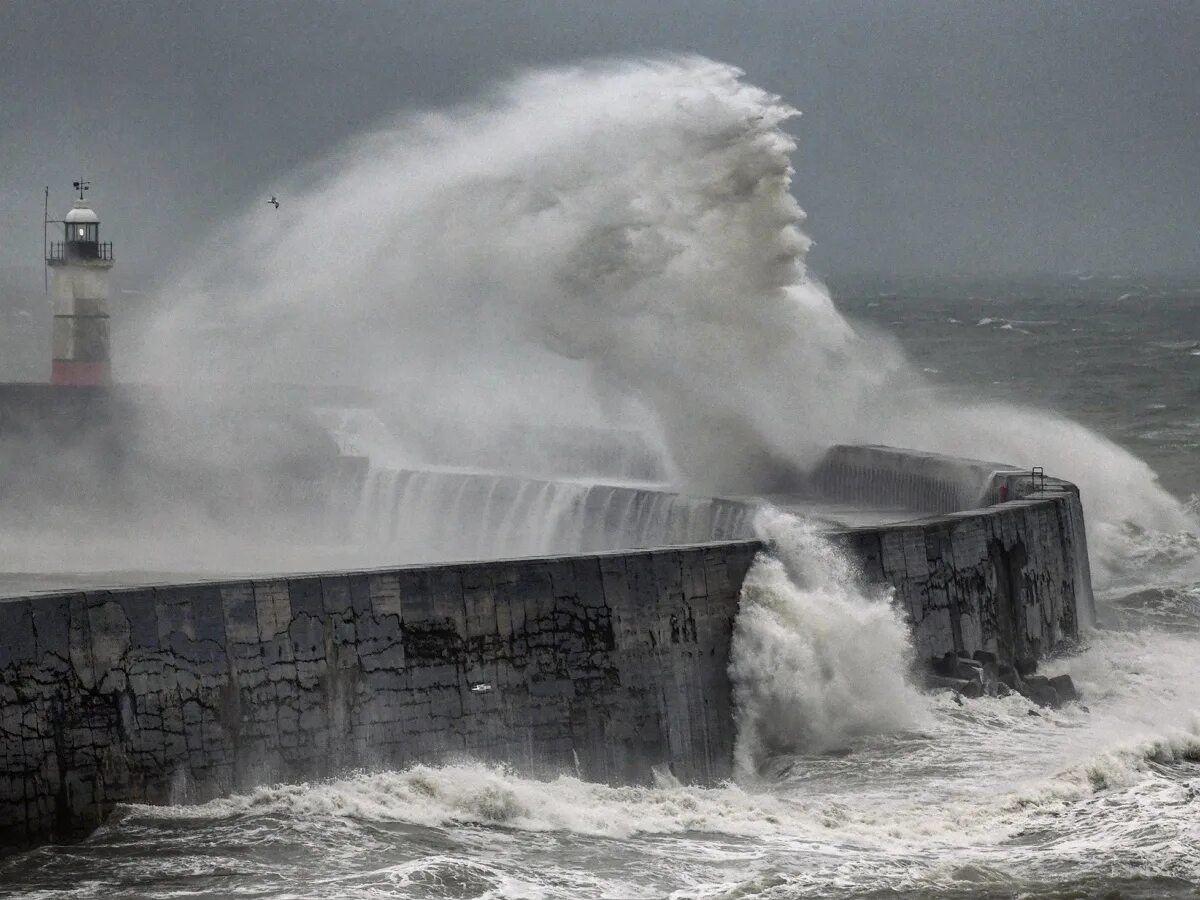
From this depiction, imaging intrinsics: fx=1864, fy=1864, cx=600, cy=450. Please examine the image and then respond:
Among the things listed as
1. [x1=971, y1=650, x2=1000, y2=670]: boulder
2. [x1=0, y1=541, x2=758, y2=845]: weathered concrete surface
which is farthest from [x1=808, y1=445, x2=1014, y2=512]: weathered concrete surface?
[x1=0, y1=541, x2=758, y2=845]: weathered concrete surface

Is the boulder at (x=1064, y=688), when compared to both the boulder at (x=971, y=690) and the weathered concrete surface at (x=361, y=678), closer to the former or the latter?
the boulder at (x=971, y=690)

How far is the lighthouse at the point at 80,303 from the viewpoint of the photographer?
2752 centimetres

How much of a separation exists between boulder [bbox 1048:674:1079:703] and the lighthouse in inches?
700

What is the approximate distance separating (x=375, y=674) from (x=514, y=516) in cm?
907

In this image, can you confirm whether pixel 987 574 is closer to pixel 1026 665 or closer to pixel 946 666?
pixel 1026 665

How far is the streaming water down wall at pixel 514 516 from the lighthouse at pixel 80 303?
659 centimetres

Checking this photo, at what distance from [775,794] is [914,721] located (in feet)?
5.06

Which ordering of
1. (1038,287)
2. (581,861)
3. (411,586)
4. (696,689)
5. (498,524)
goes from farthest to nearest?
(1038,287) → (498,524) → (696,689) → (411,586) → (581,861)

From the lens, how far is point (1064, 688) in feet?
43.5

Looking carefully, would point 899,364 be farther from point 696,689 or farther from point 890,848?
point 890,848

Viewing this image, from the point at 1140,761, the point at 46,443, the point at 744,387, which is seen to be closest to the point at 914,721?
the point at 1140,761

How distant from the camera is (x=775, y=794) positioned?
10.9m

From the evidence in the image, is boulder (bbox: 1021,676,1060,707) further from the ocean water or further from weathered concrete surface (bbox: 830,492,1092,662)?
weathered concrete surface (bbox: 830,492,1092,662)

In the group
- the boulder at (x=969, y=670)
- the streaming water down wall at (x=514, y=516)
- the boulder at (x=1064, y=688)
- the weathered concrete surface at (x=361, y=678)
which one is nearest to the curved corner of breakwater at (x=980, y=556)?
the boulder at (x=969, y=670)
